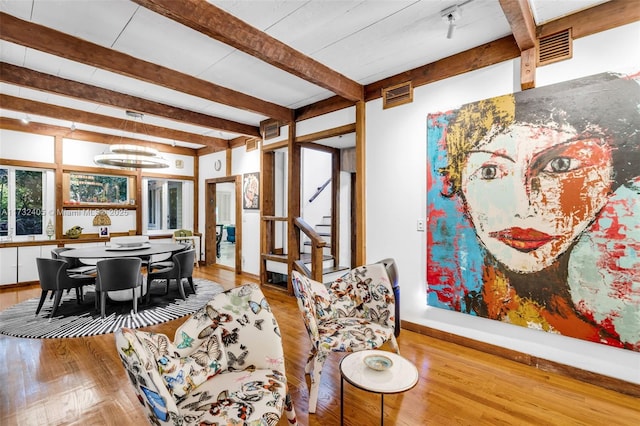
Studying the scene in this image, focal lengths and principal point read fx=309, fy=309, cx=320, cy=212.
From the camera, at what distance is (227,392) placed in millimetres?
1545

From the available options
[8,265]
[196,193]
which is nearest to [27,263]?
[8,265]

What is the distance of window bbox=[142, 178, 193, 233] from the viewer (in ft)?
24.7

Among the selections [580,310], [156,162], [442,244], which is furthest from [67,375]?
[580,310]

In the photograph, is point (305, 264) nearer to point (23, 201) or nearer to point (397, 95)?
point (397, 95)

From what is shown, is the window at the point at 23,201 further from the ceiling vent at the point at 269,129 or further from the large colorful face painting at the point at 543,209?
the large colorful face painting at the point at 543,209

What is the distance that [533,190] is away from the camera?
2.62m

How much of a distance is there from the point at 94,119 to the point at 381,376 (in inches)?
220

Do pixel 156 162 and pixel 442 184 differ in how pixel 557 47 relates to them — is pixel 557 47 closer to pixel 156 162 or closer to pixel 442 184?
pixel 442 184

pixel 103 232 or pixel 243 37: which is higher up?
pixel 243 37

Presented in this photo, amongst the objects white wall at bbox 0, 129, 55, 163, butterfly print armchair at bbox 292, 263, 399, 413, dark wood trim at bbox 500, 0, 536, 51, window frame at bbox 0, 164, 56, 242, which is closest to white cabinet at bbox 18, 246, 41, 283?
window frame at bbox 0, 164, 56, 242

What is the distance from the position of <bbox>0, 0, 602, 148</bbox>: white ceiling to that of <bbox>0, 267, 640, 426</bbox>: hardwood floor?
287 cm

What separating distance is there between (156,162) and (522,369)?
520 cm

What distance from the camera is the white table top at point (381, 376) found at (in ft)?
5.10

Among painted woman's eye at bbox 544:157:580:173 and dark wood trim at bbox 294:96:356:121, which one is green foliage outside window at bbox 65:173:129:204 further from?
painted woman's eye at bbox 544:157:580:173
